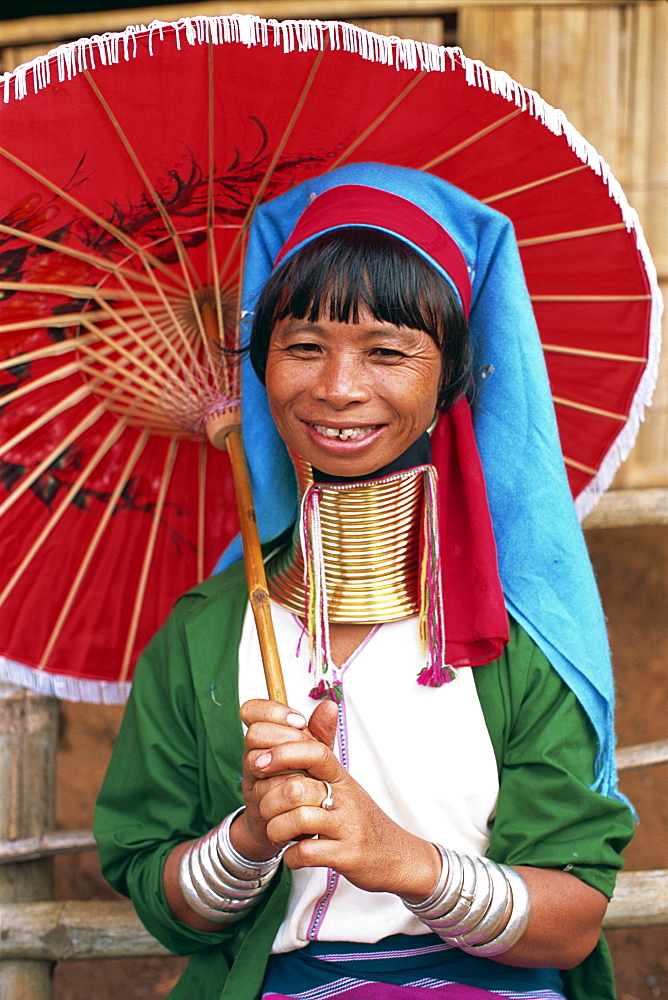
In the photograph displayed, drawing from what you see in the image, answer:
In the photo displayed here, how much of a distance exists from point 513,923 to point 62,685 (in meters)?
1.21

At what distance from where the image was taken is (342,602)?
1939 millimetres

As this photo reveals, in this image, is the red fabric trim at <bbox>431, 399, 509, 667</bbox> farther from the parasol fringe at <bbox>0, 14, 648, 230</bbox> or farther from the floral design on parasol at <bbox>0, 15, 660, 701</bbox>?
the parasol fringe at <bbox>0, 14, 648, 230</bbox>

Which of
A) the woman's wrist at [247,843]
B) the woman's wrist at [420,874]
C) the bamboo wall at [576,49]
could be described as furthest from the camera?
the bamboo wall at [576,49]

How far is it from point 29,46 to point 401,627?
2.22m

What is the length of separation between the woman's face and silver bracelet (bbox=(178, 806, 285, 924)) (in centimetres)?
68

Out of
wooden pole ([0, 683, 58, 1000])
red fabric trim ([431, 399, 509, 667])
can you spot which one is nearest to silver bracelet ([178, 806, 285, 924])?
red fabric trim ([431, 399, 509, 667])

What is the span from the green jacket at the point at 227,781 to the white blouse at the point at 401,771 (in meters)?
0.04

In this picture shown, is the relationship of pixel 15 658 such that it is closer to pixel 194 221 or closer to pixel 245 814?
pixel 245 814

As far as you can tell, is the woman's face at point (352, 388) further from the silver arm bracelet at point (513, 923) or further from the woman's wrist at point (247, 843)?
the silver arm bracelet at point (513, 923)

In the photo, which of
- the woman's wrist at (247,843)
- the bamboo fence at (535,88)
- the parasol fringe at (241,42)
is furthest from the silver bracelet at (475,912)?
the bamboo fence at (535,88)

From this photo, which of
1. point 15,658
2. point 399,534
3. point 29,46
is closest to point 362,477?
point 399,534

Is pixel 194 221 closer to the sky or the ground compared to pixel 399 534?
closer to the sky

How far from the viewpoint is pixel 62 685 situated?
94.8 inches

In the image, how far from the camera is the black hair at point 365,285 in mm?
1751
